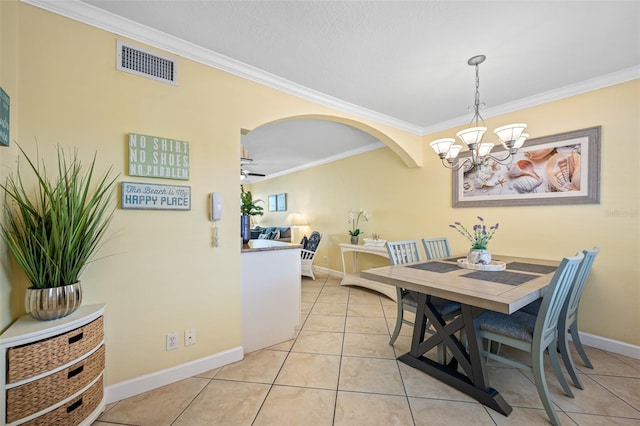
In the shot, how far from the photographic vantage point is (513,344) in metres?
1.58

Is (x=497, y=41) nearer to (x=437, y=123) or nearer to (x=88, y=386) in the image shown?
(x=437, y=123)

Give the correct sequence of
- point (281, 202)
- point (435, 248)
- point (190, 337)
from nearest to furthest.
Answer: point (190, 337) < point (435, 248) < point (281, 202)

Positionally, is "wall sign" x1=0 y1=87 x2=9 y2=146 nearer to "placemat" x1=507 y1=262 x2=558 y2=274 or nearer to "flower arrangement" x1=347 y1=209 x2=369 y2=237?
"placemat" x1=507 y1=262 x2=558 y2=274

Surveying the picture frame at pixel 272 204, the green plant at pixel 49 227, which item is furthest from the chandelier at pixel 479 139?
the picture frame at pixel 272 204

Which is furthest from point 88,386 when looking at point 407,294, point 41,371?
point 407,294

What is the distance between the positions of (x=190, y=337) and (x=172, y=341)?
0.38 feet

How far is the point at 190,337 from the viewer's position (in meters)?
1.91

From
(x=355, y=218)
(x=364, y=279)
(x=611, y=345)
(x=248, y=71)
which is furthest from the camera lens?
(x=355, y=218)

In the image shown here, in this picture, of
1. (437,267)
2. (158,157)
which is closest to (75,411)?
(158,157)

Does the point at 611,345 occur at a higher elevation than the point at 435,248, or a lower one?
lower

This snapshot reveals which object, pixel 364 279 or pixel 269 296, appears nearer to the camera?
pixel 269 296

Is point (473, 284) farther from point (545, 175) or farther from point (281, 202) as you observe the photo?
point (281, 202)

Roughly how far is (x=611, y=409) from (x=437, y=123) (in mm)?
3046

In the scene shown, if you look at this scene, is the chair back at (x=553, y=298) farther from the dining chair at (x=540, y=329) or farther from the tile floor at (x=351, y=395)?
the tile floor at (x=351, y=395)
